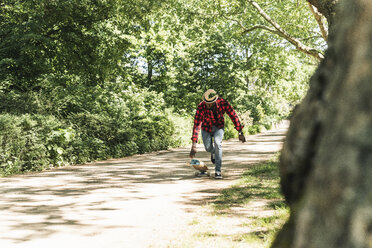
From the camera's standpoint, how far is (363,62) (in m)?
0.54

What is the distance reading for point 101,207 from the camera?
5.63 m

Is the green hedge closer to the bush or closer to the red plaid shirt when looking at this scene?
the bush

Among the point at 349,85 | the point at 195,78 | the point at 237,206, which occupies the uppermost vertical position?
the point at 195,78

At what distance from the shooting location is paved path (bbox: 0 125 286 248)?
409 centimetres

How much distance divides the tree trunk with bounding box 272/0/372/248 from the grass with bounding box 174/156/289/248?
1.97m

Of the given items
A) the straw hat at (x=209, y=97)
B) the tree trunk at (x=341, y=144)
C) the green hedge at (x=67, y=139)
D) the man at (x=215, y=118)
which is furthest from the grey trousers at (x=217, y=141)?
the tree trunk at (x=341, y=144)

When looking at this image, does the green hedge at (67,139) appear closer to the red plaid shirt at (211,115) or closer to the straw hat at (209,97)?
the red plaid shirt at (211,115)

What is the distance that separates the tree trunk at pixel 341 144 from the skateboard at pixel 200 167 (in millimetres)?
8193

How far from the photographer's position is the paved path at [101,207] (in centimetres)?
409

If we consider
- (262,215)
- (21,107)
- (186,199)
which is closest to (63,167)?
(21,107)

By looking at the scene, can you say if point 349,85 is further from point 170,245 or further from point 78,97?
point 78,97

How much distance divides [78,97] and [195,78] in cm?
1988

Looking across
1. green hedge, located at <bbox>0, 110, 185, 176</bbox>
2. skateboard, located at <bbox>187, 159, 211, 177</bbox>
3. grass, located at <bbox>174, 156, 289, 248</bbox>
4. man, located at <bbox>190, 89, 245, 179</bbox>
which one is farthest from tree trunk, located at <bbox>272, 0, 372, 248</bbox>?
green hedge, located at <bbox>0, 110, 185, 176</bbox>

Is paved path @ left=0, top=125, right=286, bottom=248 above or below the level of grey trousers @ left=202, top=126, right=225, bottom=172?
below
